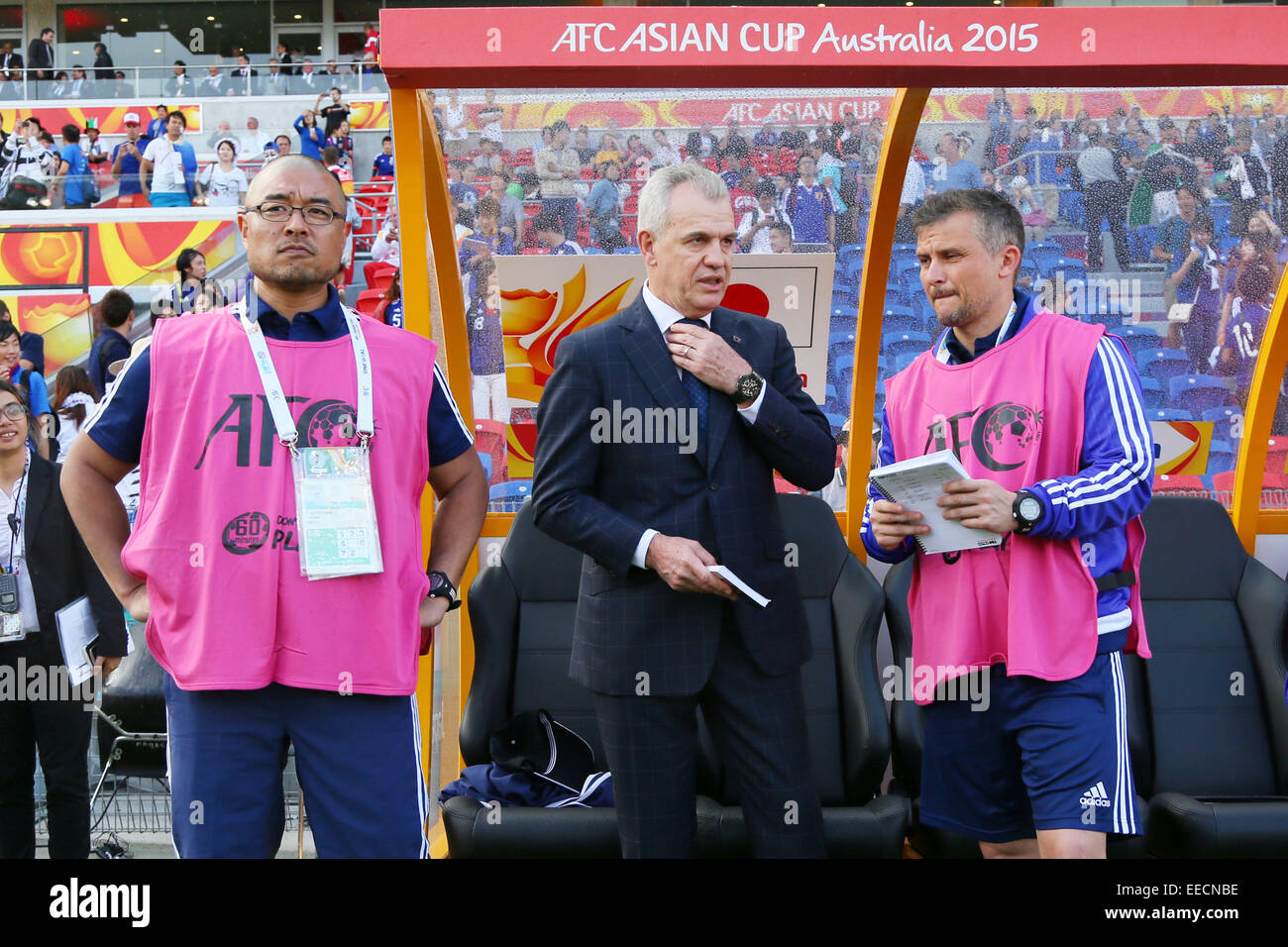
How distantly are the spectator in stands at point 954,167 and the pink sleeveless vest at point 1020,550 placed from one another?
1163 mm

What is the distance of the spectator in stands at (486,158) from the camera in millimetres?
3865

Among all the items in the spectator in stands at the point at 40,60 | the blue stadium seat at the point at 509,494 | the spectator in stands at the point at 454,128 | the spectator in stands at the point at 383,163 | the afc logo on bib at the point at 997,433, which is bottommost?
the blue stadium seat at the point at 509,494

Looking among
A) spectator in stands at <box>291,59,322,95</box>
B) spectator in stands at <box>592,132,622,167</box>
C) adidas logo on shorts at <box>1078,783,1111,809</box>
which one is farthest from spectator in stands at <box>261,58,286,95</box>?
adidas logo on shorts at <box>1078,783,1111,809</box>

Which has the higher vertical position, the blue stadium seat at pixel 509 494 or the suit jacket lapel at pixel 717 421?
the suit jacket lapel at pixel 717 421

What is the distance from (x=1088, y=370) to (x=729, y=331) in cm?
86

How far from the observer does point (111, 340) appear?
23.2 ft

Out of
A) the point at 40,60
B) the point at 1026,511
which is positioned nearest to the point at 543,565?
the point at 1026,511

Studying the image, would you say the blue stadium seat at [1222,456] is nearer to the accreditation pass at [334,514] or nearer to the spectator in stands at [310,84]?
the accreditation pass at [334,514]

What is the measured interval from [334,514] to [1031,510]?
156cm

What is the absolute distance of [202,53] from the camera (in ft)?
75.6

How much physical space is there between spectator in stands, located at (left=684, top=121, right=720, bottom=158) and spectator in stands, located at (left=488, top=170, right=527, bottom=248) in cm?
61

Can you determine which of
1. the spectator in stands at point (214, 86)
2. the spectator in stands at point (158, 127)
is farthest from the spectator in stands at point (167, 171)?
the spectator in stands at point (214, 86)
